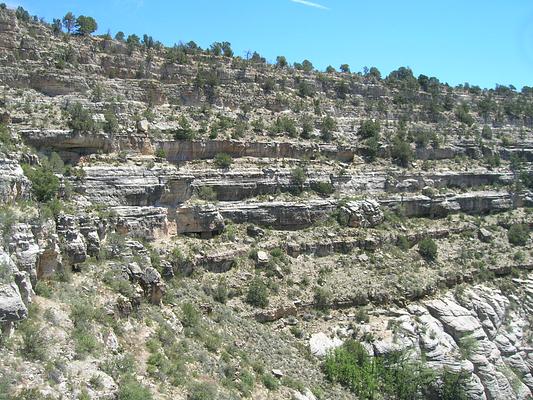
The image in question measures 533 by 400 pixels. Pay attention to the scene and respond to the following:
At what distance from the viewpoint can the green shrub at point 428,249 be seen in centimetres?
4184

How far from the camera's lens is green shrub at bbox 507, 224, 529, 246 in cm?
4797

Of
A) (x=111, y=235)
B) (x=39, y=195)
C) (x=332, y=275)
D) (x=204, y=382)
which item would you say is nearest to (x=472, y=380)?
(x=332, y=275)

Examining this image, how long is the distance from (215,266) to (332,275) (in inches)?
309

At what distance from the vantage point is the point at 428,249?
4181 cm

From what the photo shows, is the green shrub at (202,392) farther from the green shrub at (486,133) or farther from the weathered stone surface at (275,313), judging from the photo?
the green shrub at (486,133)

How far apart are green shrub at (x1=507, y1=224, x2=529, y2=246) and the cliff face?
12 cm

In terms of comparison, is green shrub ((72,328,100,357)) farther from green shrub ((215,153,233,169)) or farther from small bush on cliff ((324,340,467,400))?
green shrub ((215,153,233,169))

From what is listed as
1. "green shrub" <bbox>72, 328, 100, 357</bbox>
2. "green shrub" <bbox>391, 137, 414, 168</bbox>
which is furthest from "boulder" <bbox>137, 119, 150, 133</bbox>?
"green shrub" <bbox>391, 137, 414, 168</bbox>

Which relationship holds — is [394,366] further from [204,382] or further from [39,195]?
[39,195]

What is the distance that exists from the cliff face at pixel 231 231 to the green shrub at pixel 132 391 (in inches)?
4.2

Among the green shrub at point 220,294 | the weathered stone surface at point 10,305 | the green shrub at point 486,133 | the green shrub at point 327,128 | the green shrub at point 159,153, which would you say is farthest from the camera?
the green shrub at point 486,133

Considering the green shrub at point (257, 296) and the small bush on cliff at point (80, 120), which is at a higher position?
the small bush on cliff at point (80, 120)

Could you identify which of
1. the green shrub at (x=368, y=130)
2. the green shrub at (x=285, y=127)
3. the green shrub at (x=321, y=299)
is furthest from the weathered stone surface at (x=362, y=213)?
the green shrub at (x=368, y=130)

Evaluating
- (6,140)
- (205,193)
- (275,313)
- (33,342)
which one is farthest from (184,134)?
(33,342)
